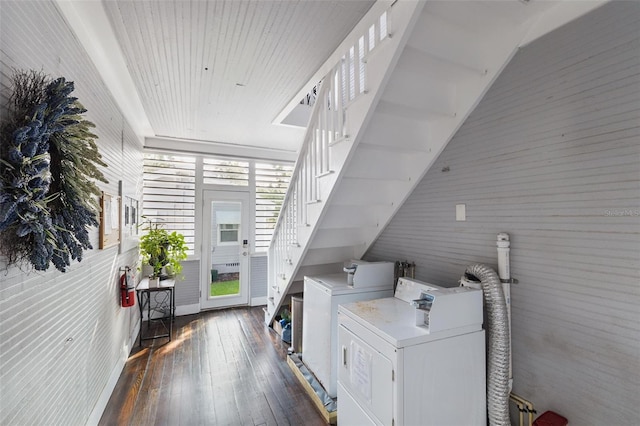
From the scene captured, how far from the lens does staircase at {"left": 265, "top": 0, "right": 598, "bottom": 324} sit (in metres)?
1.49

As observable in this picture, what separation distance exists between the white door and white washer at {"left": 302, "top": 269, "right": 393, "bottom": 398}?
2.30 m

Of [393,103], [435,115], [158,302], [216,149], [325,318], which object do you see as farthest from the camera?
[216,149]

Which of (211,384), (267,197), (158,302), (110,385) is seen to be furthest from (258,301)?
(110,385)

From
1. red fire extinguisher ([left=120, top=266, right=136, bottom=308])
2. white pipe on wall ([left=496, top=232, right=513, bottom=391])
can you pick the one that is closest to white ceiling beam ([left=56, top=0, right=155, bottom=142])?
red fire extinguisher ([left=120, top=266, right=136, bottom=308])

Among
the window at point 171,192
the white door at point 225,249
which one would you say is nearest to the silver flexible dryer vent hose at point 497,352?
the white door at point 225,249

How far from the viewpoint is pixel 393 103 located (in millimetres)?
1764

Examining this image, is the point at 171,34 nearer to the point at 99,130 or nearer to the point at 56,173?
the point at 99,130

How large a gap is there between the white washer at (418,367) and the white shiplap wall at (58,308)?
1617 mm

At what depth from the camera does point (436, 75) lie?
1.78m

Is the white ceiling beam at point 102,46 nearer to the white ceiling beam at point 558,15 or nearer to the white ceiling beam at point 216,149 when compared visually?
the white ceiling beam at point 216,149

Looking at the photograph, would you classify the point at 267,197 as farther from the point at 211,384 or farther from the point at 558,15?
the point at 558,15

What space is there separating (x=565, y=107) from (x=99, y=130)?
3.05 meters

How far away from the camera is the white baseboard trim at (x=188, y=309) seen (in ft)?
14.2

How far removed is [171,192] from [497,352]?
4501 mm
